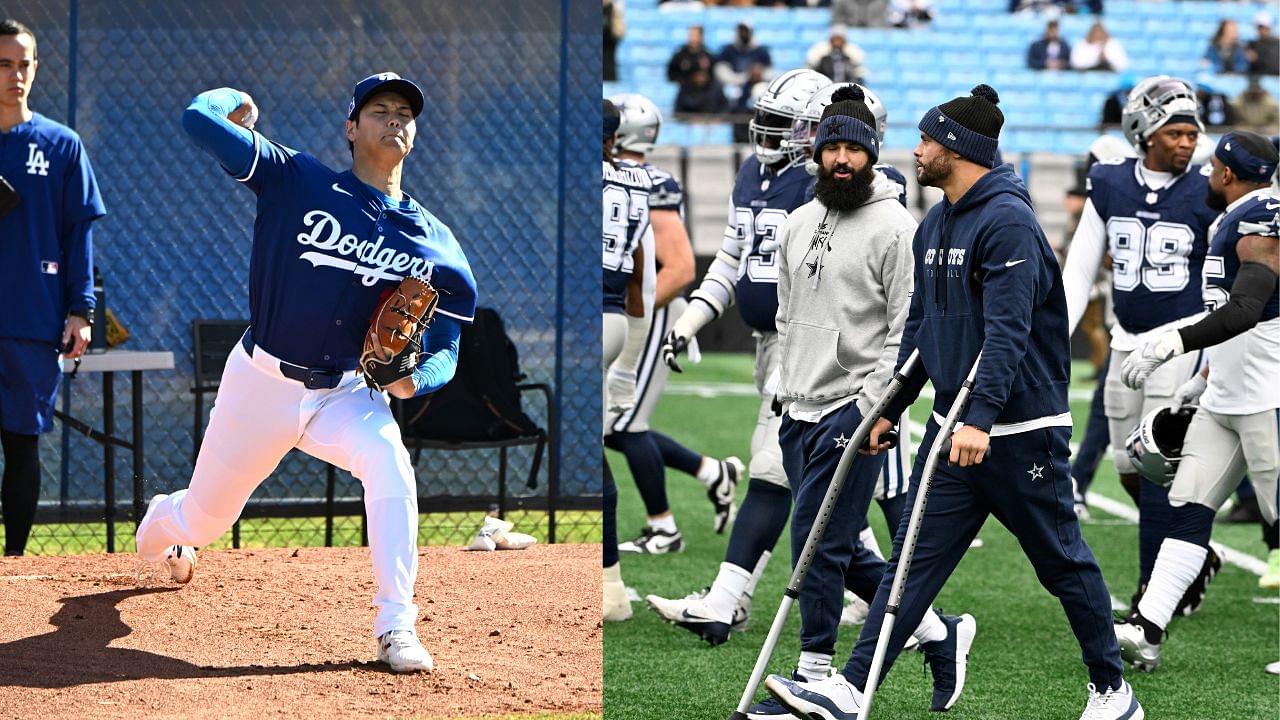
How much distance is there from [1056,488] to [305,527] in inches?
83.6

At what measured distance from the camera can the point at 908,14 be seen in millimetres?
23984

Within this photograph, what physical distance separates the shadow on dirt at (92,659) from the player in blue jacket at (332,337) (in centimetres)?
19

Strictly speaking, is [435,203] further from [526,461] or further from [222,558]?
[222,558]

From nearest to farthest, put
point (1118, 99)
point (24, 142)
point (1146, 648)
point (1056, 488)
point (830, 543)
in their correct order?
point (24, 142), point (1056, 488), point (830, 543), point (1146, 648), point (1118, 99)

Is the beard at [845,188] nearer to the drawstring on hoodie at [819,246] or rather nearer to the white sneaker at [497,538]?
the drawstring on hoodie at [819,246]

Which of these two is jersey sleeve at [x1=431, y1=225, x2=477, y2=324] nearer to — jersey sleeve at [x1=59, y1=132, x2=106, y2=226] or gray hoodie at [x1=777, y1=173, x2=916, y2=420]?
jersey sleeve at [x1=59, y1=132, x2=106, y2=226]

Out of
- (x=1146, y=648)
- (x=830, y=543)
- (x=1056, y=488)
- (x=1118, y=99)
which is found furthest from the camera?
(x=1118, y=99)

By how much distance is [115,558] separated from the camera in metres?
4.41

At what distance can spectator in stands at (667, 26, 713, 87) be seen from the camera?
2086 cm

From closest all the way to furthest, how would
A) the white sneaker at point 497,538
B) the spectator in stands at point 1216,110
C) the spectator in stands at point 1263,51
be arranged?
1. the white sneaker at point 497,538
2. the spectator in stands at point 1216,110
3. the spectator in stands at point 1263,51

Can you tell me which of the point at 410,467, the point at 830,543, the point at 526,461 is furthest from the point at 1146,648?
the point at 410,467

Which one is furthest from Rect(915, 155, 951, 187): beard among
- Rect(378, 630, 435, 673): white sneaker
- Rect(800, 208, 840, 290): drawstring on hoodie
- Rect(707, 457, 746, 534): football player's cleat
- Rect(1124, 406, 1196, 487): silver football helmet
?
Rect(707, 457, 746, 534): football player's cleat

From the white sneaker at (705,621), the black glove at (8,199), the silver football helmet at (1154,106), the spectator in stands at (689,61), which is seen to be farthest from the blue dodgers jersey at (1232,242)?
the spectator in stands at (689,61)

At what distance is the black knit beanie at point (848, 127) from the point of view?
5027mm
